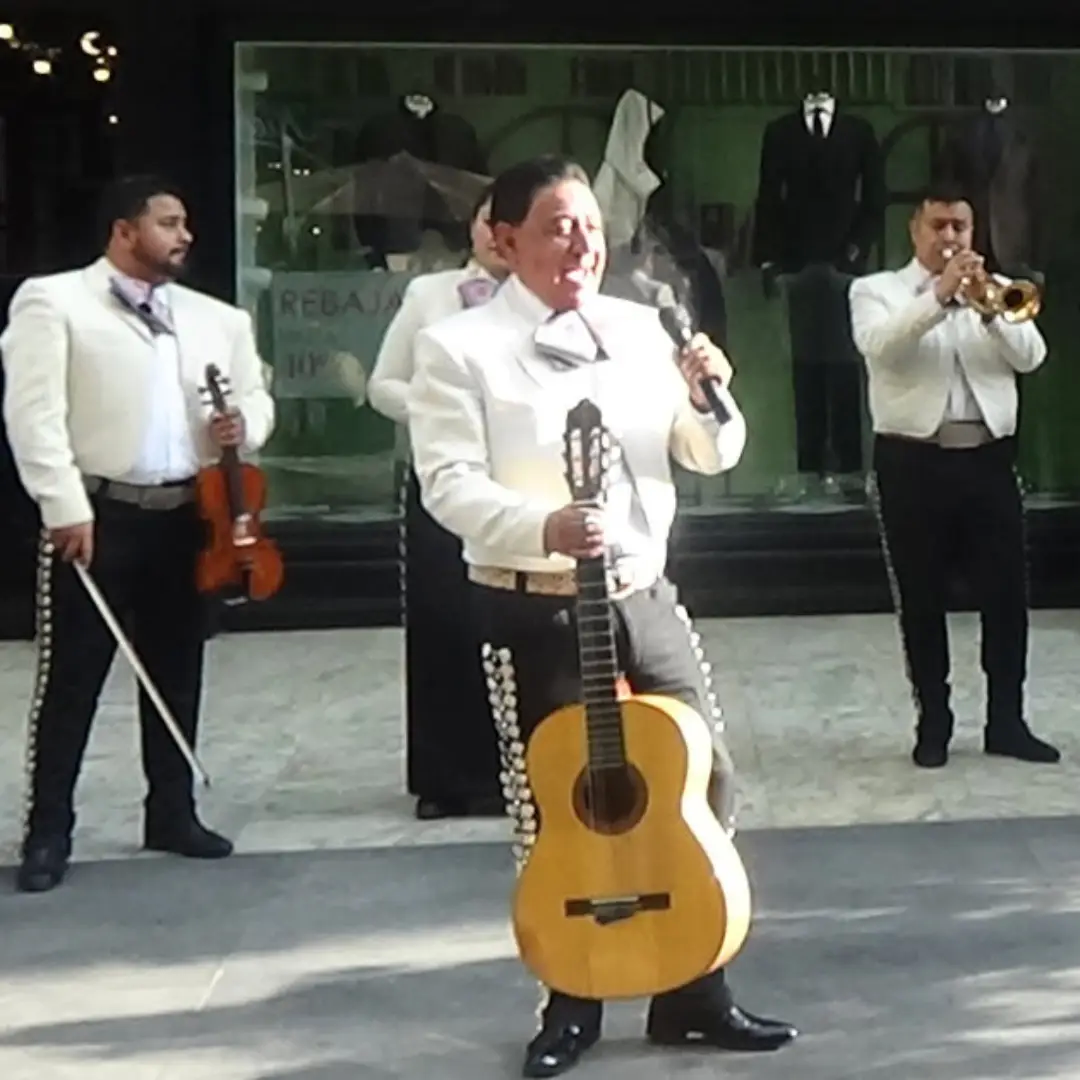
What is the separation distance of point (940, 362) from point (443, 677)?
1951mm

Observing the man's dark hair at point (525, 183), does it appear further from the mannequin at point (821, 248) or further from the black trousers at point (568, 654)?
the mannequin at point (821, 248)

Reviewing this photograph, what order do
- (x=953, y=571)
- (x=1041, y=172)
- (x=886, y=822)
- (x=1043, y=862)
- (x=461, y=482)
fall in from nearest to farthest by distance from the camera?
(x=461, y=482) → (x=1043, y=862) → (x=886, y=822) → (x=953, y=571) → (x=1041, y=172)

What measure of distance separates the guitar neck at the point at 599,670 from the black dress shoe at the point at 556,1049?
26.8 inches

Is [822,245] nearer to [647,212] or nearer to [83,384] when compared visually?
[647,212]

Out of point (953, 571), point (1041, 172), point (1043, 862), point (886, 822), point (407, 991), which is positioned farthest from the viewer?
point (1041, 172)

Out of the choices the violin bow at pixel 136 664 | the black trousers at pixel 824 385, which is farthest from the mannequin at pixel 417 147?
the violin bow at pixel 136 664

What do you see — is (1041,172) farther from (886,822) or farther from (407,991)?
(407,991)

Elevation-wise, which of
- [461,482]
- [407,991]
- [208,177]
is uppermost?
[208,177]

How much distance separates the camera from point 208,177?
33.7 feet

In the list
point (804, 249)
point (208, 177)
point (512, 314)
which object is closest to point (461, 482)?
point (512, 314)

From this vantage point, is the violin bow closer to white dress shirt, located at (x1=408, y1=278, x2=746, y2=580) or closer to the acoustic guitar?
white dress shirt, located at (x1=408, y1=278, x2=746, y2=580)

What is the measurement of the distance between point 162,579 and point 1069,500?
621 cm

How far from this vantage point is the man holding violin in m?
6.04

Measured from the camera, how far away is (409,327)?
667 cm
